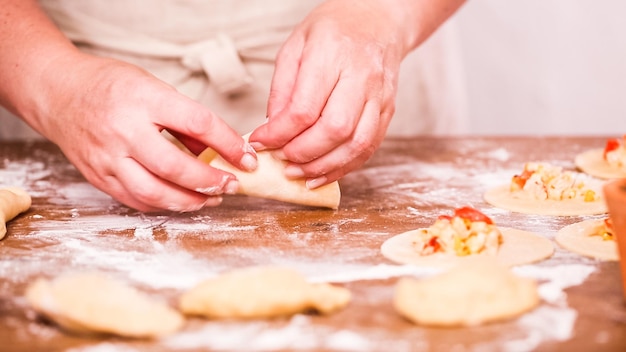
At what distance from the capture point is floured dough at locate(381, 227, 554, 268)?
1488mm

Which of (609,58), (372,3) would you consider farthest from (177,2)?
(609,58)

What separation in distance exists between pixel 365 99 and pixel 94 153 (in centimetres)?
59

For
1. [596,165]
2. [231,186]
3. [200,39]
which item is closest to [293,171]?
[231,186]

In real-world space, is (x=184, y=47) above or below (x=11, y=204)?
above

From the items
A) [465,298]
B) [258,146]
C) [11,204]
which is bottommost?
[465,298]

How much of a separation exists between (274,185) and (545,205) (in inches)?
24.7

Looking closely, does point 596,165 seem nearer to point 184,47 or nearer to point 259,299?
point 184,47

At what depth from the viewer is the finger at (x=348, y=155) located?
5.79 feet

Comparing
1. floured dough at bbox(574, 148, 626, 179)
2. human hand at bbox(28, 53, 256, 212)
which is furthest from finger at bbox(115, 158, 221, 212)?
floured dough at bbox(574, 148, 626, 179)

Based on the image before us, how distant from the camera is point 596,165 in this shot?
222 cm

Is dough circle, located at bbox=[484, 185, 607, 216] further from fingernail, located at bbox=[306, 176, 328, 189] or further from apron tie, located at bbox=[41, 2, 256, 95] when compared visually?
apron tie, located at bbox=[41, 2, 256, 95]

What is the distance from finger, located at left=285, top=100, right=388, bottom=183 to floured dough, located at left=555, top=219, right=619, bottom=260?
0.45 meters

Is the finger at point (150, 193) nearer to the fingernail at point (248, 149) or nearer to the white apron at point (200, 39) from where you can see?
the fingernail at point (248, 149)

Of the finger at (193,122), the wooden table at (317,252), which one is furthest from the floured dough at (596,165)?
the finger at (193,122)
